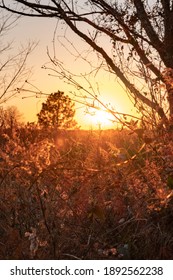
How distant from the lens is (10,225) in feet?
12.4

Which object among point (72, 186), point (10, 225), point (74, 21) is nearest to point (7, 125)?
point (72, 186)

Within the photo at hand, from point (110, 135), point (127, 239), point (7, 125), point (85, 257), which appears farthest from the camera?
point (110, 135)

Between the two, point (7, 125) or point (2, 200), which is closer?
point (2, 200)

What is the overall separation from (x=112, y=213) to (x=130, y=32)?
3.30m

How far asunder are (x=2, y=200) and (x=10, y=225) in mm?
348

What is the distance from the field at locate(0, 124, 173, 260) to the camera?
3.61m

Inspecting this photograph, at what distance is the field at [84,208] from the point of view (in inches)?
142

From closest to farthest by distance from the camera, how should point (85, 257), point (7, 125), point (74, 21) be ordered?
1. point (85, 257)
2. point (7, 125)
3. point (74, 21)

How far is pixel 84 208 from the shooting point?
4082 millimetres

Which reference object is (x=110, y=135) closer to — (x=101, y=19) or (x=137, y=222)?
(x=101, y=19)
